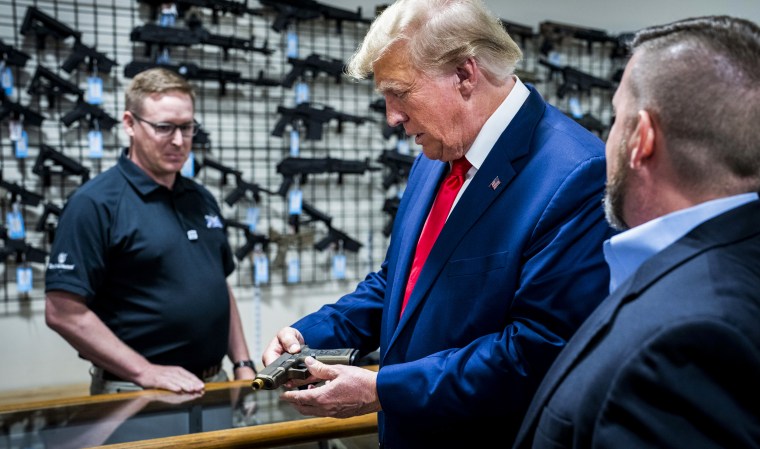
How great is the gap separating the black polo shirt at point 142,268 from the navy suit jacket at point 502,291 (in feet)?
4.03

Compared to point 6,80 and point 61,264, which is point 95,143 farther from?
point 61,264

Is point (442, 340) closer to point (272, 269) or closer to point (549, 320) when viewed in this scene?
point (549, 320)

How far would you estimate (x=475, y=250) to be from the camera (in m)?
1.46

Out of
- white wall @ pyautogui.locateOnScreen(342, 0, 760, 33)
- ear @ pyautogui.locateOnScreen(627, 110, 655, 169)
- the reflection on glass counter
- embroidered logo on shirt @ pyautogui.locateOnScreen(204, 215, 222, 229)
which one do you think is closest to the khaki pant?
the reflection on glass counter

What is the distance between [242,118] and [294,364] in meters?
3.32

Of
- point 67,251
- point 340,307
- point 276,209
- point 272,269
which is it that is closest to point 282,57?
point 276,209

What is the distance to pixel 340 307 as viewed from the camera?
6.13ft

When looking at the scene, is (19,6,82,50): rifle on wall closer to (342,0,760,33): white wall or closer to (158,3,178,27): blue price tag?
(158,3,178,27): blue price tag

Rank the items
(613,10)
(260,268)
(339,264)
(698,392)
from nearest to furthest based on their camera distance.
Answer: (698,392)
(260,268)
(339,264)
(613,10)

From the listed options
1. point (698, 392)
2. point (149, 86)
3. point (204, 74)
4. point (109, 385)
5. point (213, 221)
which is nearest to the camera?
point (698, 392)

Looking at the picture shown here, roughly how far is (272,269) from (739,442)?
13.3 ft

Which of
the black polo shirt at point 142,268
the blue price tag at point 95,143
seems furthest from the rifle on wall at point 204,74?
the black polo shirt at point 142,268

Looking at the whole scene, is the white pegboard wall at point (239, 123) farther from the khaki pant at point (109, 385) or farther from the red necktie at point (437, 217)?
the red necktie at point (437, 217)

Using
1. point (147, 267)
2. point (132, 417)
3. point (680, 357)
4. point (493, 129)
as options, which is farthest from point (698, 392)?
point (147, 267)
